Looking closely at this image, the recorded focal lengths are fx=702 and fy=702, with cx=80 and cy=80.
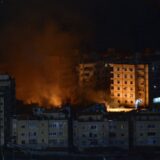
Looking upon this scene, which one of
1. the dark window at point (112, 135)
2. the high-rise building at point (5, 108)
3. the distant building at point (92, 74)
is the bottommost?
the dark window at point (112, 135)

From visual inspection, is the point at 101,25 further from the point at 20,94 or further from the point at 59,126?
the point at 59,126

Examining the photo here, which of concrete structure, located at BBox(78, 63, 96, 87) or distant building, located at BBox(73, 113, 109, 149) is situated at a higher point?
concrete structure, located at BBox(78, 63, 96, 87)

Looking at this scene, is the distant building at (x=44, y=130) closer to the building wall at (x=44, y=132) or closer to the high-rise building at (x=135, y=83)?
the building wall at (x=44, y=132)

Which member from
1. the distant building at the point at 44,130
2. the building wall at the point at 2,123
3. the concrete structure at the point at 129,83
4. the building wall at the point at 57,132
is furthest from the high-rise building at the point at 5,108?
the concrete structure at the point at 129,83

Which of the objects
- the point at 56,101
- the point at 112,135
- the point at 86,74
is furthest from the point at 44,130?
the point at 86,74

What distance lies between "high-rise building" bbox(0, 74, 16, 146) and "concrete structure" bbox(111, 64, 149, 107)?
3346mm

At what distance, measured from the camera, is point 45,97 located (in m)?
20.3

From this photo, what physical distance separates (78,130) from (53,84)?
174 inches

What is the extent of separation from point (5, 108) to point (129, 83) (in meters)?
4.26

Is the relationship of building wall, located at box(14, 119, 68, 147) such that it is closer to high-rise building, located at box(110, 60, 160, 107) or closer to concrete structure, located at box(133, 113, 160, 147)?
concrete structure, located at box(133, 113, 160, 147)

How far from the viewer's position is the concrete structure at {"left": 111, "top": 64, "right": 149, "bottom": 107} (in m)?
19.9

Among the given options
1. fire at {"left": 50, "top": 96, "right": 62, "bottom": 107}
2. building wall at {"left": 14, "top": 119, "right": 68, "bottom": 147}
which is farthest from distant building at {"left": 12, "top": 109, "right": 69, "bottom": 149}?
fire at {"left": 50, "top": 96, "right": 62, "bottom": 107}

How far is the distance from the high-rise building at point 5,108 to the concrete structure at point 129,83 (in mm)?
3346

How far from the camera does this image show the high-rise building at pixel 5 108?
57.5 ft
